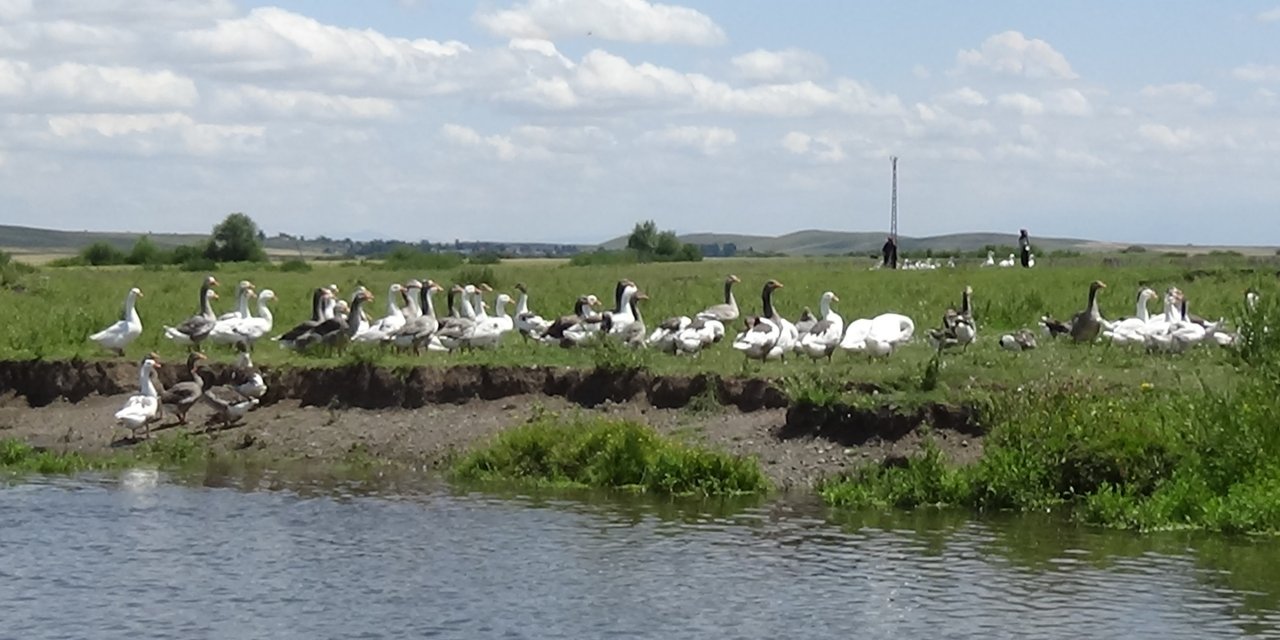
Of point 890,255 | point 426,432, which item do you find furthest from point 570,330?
point 890,255

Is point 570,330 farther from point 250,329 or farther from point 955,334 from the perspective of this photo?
point 955,334

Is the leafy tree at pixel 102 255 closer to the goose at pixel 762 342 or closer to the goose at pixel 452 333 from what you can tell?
the goose at pixel 452 333

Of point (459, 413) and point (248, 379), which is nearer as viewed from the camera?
point (459, 413)

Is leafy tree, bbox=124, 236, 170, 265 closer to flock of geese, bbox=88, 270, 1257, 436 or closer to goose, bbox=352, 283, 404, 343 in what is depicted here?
flock of geese, bbox=88, 270, 1257, 436

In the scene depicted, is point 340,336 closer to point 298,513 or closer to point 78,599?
point 298,513

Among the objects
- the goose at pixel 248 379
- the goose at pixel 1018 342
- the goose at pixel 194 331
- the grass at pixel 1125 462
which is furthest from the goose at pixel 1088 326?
the goose at pixel 194 331

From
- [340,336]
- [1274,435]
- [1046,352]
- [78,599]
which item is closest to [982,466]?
[1274,435]

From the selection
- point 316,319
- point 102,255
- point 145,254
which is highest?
point 316,319

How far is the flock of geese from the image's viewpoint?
25.8 meters

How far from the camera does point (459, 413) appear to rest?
25.5m

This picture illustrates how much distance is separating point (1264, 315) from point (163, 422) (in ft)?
46.7

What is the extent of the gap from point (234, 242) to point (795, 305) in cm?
4448

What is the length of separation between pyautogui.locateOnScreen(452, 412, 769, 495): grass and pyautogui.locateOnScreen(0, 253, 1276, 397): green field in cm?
274

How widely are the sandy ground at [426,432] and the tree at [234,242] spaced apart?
166 feet
